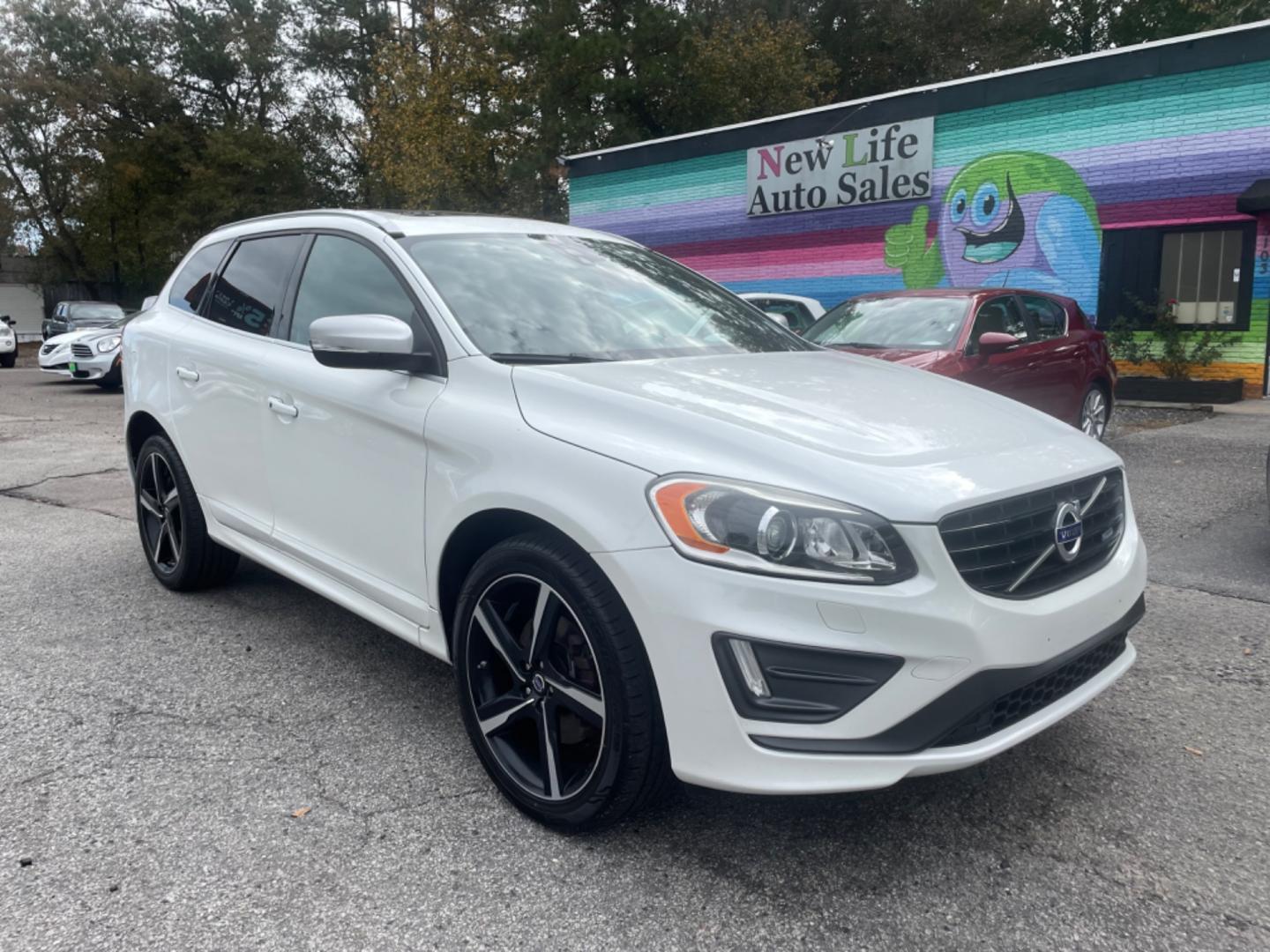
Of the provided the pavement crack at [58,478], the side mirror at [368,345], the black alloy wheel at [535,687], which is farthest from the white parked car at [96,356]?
the black alloy wheel at [535,687]

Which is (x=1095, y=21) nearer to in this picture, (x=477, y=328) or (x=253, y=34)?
(x=253, y=34)

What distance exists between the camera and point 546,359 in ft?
10.1

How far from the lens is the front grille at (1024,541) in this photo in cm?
234

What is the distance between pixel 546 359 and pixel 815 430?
0.91m

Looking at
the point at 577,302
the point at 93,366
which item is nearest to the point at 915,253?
the point at 93,366

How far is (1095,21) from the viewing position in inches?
1351

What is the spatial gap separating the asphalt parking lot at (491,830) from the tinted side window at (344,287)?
1.34m

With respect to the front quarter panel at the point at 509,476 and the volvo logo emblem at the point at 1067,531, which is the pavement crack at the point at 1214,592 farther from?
the front quarter panel at the point at 509,476

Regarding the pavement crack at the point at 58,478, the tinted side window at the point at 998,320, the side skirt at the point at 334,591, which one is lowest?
the pavement crack at the point at 58,478

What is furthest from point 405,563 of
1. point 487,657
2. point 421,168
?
point 421,168

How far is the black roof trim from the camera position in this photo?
13.4 m

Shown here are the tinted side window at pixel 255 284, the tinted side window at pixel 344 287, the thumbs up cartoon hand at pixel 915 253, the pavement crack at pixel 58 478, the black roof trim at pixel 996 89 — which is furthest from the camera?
the thumbs up cartoon hand at pixel 915 253

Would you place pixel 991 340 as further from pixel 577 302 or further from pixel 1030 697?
pixel 1030 697

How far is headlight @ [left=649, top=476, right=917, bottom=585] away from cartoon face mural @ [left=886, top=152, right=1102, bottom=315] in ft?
46.9
